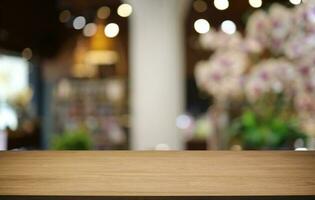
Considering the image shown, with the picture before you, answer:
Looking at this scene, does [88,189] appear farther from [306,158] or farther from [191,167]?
[306,158]

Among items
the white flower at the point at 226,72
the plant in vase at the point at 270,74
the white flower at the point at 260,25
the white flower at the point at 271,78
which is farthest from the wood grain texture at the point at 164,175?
the white flower at the point at 226,72

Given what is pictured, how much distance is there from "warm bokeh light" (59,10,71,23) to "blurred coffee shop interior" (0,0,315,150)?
0.07 ft

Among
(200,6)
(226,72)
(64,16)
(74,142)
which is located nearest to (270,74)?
(226,72)

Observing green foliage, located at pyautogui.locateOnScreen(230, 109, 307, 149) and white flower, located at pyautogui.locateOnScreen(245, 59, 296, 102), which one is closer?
white flower, located at pyautogui.locateOnScreen(245, 59, 296, 102)

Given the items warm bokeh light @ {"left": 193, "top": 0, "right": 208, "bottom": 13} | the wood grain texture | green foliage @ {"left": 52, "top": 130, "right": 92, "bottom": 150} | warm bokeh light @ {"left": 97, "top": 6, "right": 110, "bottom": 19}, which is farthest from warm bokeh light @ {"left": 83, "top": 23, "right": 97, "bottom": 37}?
the wood grain texture

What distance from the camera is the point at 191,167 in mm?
988

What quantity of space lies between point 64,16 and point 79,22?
0.75 ft

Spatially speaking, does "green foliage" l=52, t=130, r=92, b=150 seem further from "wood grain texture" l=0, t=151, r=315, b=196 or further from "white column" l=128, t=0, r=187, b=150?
"wood grain texture" l=0, t=151, r=315, b=196

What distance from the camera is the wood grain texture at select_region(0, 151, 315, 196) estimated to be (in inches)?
38.4

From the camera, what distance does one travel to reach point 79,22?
7.33 meters

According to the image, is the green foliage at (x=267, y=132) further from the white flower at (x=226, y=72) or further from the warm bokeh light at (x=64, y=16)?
the warm bokeh light at (x=64, y=16)

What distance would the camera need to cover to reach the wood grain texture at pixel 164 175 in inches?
38.4

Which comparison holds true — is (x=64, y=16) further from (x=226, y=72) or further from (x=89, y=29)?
(x=226, y=72)

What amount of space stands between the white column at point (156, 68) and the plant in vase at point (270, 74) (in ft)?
5.69
